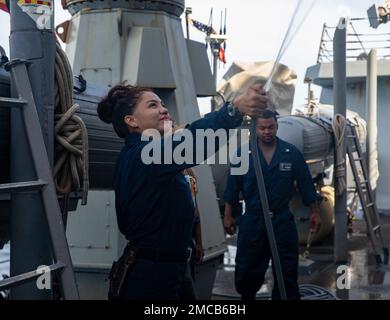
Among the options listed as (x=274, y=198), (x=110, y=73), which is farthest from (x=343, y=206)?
(x=110, y=73)

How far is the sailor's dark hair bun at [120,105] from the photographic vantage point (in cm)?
291

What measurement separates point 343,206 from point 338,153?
0.62 meters

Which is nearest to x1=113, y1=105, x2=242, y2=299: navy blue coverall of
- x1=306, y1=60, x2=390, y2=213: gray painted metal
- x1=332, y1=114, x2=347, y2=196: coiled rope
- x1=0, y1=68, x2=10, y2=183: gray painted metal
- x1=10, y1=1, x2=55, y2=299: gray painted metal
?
x1=10, y1=1, x2=55, y2=299: gray painted metal

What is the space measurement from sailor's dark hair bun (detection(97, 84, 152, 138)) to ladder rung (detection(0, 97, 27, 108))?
532mm

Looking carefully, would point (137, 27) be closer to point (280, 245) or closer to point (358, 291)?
point (280, 245)

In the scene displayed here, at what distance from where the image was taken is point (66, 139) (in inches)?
106

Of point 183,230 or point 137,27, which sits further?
point 137,27

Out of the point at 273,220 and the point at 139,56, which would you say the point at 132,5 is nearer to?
the point at 139,56

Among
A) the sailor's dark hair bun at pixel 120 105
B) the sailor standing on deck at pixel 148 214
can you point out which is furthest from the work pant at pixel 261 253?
the sailor's dark hair bun at pixel 120 105

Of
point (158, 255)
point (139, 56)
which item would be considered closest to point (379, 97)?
point (139, 56)

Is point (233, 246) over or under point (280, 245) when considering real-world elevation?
under

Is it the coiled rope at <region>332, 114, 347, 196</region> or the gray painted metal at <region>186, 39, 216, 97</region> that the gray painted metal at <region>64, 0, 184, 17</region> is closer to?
the gray painted metal at <region>186, 39, 216, 97</region>

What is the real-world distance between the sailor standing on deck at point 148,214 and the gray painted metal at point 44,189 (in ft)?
1.31
